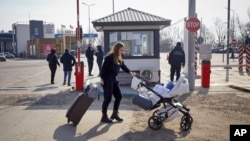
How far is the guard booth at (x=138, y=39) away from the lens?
1468 cm

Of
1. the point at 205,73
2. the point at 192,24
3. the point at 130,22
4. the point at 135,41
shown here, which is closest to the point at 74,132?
the point at 192,24

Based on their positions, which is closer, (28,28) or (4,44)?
(28,28)

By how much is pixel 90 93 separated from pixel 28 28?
8607 cm

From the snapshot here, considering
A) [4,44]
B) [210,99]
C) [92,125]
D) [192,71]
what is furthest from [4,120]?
[4,44]

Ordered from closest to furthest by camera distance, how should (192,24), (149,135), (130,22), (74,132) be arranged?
1. (149,135)
2. (74,132)
3. (192,24)
4. (130,22)

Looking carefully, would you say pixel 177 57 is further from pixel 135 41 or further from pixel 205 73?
pixel 135 41

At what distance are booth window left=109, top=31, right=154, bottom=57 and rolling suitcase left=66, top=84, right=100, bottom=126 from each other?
6955mm

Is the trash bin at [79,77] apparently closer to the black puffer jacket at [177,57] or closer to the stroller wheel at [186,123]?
the black puffer jacket at [177,57]

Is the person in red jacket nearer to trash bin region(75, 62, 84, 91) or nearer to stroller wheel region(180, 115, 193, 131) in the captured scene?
stroller wheel region(180, 115, 193, 131)

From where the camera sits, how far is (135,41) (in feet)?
49.5

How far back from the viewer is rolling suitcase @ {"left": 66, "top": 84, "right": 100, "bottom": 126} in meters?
8.01

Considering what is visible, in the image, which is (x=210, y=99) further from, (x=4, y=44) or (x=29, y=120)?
(x=4, y=44)

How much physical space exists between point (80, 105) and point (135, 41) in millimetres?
7444

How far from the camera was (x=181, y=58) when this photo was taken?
1533 centimetres
